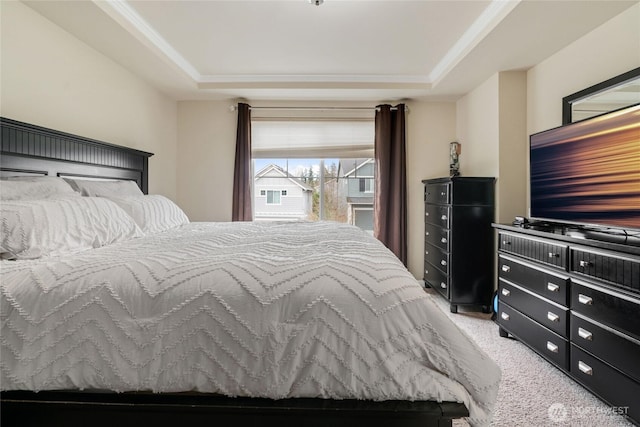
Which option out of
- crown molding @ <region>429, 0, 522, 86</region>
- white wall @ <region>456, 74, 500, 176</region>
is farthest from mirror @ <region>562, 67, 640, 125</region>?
crown molding @ <region>429, 0, 522, 86</region>

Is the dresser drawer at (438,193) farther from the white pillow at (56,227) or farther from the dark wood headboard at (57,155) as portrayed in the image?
the dark wood headboard at (57,155)

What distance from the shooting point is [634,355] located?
151 centimetres

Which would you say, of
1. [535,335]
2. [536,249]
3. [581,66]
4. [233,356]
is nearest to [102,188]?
[233,356]

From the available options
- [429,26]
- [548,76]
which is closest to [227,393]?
[429,26]

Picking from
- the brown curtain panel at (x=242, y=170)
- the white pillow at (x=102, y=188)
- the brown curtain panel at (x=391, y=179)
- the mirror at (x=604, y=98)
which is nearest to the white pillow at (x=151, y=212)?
the white pillow at (x=102, y=188)

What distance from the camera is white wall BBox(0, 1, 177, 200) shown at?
80.7 inches

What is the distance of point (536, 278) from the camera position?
87.0 inches

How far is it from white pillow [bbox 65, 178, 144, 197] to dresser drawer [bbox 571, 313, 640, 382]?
127 inches

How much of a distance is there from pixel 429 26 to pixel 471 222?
1.86 meters

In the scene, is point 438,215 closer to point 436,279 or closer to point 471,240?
point 471,240

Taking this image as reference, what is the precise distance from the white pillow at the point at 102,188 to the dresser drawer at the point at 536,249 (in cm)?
311

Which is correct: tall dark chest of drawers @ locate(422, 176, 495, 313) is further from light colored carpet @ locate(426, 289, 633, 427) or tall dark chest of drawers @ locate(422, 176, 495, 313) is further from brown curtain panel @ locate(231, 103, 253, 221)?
brown curtain panel @ locate(231, 103, 253, 221)

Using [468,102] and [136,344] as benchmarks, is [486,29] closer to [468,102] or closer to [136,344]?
[468,102]

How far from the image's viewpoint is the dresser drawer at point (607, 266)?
60.3 inches
